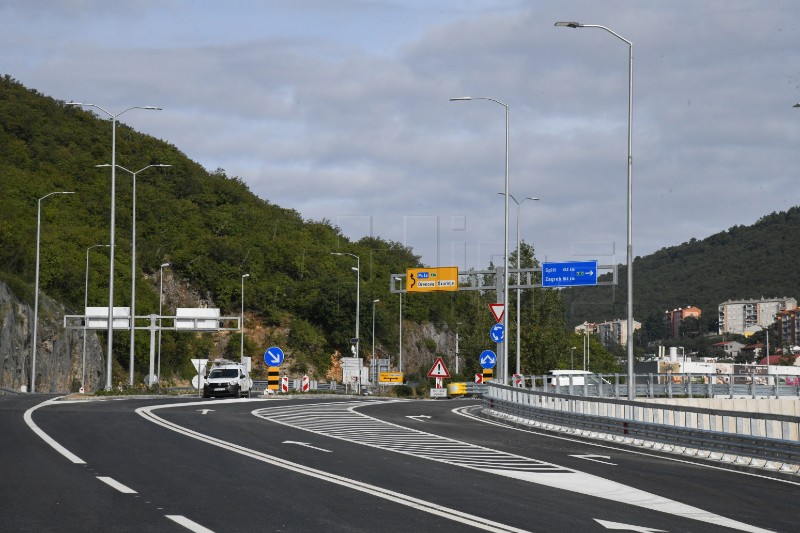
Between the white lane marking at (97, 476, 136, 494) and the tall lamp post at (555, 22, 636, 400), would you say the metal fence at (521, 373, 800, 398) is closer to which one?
the tall lamp post at (555, 22, 636, 400)

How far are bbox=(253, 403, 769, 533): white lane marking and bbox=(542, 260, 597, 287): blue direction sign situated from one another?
2259cm

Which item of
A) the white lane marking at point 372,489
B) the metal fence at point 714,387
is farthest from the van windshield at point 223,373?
the white lane marking at point 372,489

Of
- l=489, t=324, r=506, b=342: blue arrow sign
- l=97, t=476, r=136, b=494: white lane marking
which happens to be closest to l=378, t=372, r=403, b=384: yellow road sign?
l=489, t=324, r=506, b=342: blue arrow sign

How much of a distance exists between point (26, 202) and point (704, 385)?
61.6m

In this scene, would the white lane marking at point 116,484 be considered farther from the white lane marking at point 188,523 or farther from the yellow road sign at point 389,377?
the yellow road sign at point 389,377

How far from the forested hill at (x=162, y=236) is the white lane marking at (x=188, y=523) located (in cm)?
7735

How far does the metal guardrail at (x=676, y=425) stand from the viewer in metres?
20.4

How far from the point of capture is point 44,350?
248ft

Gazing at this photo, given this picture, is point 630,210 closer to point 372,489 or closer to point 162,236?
point 372,489

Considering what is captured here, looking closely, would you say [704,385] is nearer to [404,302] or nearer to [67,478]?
[67,478]

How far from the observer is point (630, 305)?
31.9m

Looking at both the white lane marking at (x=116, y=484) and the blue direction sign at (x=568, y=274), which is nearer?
the white lane marking at (x=116, y=484)

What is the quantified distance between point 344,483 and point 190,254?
96.1m

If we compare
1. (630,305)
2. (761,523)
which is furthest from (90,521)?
(630,305)
